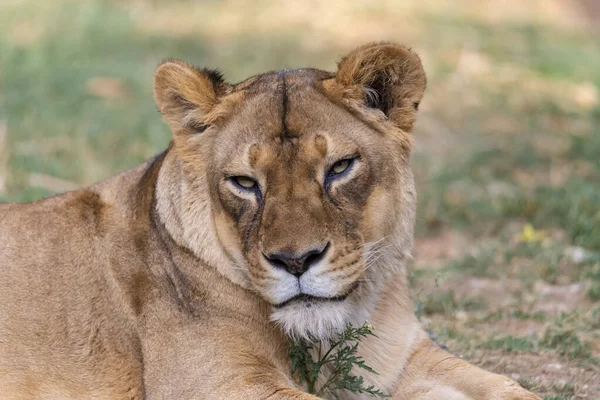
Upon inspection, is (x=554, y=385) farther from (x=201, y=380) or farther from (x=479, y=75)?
(x=479, y=75)

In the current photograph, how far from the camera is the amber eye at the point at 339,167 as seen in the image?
359 cm

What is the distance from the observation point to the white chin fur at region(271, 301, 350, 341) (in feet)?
11.4

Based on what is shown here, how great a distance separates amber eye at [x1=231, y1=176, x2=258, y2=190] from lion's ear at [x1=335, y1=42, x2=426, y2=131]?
501 millimetres

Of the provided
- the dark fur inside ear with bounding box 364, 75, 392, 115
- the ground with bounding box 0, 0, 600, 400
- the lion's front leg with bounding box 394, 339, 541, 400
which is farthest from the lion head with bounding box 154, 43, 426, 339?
the ground with bounding box 0, 0, 600, 400

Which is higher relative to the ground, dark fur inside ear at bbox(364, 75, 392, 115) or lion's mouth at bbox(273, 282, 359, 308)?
dark fur inside ear at bbox(364, 75, 392, 115)

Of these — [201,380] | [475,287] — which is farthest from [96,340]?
[475,287]

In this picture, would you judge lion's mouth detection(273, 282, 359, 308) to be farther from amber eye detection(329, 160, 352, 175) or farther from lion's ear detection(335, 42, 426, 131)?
lion's ear detection(335, 42, 426, 131)

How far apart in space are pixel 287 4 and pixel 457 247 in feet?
23.7

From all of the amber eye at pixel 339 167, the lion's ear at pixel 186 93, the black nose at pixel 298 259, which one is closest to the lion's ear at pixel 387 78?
the amber eye at pixel 339 167

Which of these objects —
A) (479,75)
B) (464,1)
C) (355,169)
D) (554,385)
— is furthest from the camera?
(464,1)

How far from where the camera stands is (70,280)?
408 cm

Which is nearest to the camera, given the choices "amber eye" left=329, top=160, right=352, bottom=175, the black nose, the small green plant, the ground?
the black nose

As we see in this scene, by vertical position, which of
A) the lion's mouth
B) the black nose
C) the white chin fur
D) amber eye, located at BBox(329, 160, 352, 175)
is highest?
amber eye, located at BBox(329, 160, 352, 175)

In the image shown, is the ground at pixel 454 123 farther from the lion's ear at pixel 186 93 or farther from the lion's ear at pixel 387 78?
the lion's ear at pixel 186 93
